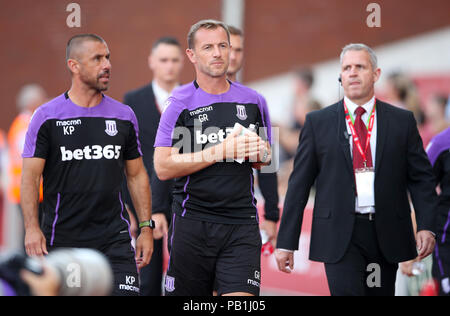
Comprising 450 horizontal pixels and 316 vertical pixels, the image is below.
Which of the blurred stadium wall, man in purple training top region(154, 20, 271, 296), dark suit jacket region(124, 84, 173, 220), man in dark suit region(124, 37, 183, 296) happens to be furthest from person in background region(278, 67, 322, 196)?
man in purple training top region(154, 20, 271, 296)

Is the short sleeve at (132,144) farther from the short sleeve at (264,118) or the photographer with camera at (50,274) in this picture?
the photographer with camera at (50,274)

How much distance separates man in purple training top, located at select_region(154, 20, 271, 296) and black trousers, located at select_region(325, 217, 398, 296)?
0.57 meters

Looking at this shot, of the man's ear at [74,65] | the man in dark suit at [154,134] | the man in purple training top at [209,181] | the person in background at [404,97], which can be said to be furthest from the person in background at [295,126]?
the man's ear at [74,65]

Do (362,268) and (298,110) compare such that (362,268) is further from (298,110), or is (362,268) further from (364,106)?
(298,110)

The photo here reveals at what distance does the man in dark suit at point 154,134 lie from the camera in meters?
6.53

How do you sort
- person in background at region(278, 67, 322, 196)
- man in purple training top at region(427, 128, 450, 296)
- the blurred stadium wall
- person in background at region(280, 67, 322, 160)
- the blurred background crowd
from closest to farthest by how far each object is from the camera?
1. man in purple training top at region(427, 128, 450, 296)
2. person in background at region(278, 67, 322, 196)
3. person in background at region(280, 67, 322, 160)
4. the blurred background crowd
5. the blurred stadium wall

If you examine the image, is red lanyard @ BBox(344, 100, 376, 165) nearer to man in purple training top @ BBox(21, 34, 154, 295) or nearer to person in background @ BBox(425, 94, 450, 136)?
man in purple training top @ BBox(21, 34, 154, 295)

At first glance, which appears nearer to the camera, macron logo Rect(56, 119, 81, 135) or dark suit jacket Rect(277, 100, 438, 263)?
macron logo Rect(56, 119, 81, 135)

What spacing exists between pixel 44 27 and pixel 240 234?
37.0 ft

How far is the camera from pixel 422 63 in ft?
45.6

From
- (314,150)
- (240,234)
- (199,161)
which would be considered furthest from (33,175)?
(314,150)

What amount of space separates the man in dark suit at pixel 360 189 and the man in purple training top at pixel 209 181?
42 centimetres

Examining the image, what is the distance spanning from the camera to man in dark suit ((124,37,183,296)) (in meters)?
6.53
